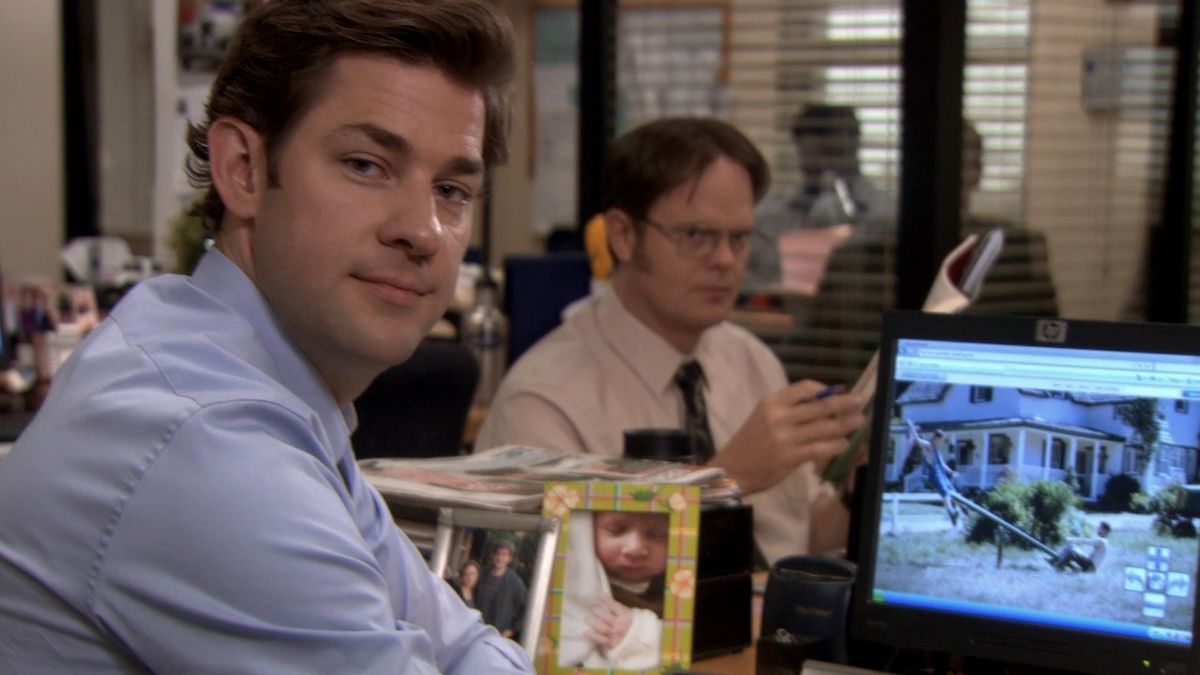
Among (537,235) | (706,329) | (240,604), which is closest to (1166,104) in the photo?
(706,329)

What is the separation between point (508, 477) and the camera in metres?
1.69

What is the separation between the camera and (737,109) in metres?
4.11

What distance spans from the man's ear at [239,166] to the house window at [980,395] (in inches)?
31.3

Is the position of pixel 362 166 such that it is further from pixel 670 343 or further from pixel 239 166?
pixel 670 343

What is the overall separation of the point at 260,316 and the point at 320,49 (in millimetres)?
228

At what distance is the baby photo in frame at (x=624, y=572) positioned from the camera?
61.7 inches

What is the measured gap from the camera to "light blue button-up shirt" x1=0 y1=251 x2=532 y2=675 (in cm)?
92

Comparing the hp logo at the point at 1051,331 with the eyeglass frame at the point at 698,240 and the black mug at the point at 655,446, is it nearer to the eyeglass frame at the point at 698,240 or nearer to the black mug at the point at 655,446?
the black mug at the point at 655,446

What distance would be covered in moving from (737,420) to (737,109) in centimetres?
170

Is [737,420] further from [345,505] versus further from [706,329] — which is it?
[345,505]

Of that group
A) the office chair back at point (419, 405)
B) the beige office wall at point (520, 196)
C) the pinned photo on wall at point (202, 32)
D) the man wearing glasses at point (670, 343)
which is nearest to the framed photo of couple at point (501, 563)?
the man wearing glasses at point (670, 343)

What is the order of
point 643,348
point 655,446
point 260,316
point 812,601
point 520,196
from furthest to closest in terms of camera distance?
point 520,196 < point 643,348 < point 655,446 < point 812,601 < point 260,316

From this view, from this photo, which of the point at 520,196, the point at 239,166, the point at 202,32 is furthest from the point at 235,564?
the point at 520,196

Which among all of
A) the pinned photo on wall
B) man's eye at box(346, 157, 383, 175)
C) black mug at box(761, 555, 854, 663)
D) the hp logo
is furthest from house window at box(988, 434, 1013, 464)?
the pinned photo on wall
